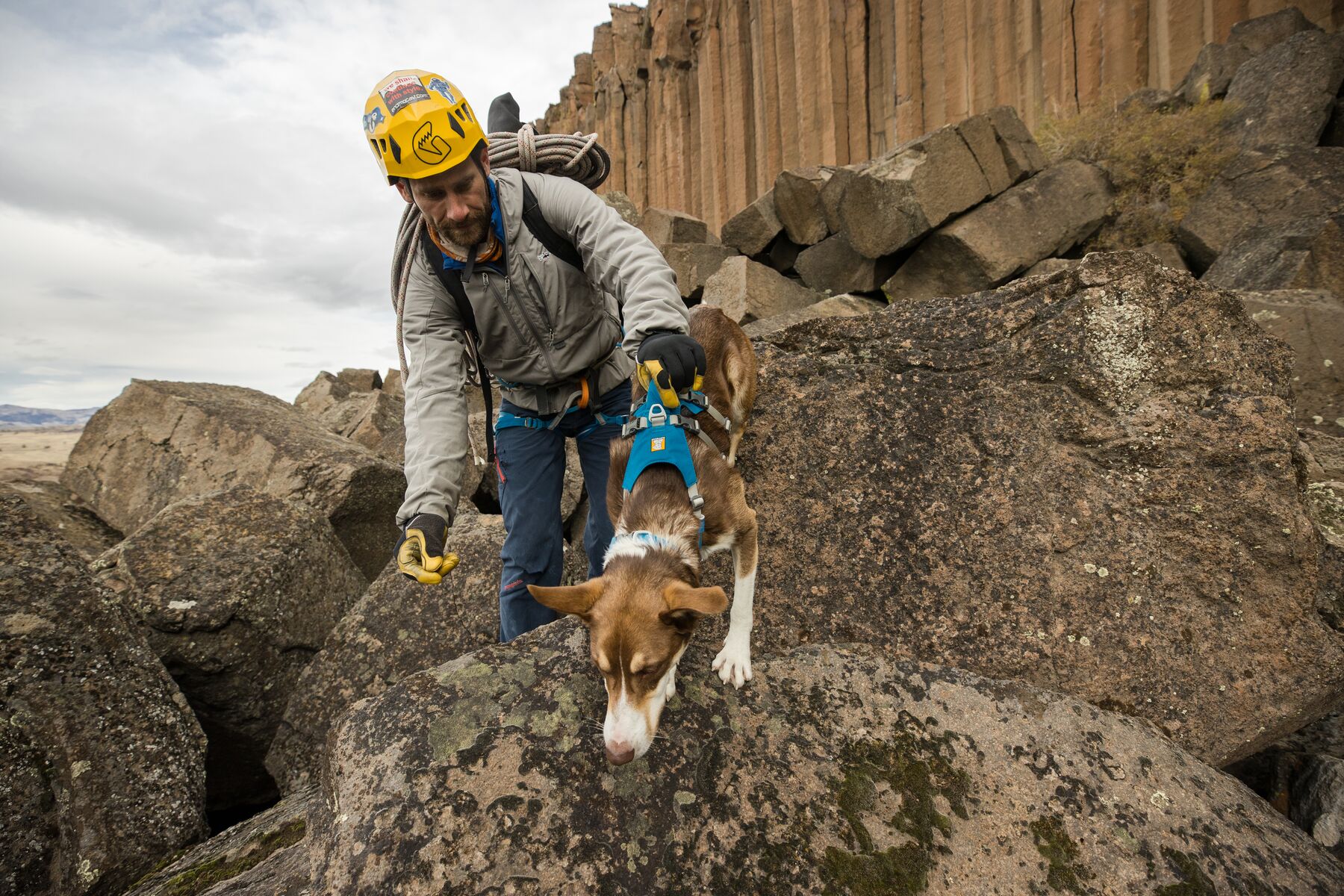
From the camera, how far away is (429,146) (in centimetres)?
302

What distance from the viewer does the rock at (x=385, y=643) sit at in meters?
3.97

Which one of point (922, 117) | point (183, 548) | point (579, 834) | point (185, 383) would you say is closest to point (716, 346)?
point (579, 834)

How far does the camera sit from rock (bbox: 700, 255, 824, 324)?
9.94 meters

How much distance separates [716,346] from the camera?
13.7 ft

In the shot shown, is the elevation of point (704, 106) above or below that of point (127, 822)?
above

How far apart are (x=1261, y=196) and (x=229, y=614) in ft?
35.2

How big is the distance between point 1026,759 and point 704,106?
2446 cm

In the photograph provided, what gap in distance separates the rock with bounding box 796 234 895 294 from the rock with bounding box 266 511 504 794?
296 inches

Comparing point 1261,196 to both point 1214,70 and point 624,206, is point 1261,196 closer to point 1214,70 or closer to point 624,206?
point 1214,70

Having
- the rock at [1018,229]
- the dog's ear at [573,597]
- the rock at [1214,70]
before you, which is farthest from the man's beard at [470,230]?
the rock at [1214,70]

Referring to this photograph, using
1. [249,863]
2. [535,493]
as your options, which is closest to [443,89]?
[535,493]

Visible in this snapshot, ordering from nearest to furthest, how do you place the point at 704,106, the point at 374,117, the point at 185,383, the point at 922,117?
the point at 374,117, the point at 185,383, the point at 922,117, the point at 704,106

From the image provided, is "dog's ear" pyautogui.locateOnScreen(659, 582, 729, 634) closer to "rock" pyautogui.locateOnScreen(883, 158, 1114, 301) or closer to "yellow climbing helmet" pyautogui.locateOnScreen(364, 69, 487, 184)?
"yellow climbing helmet" pyautogui.locateOnScreen(364, 69, 487, 184)

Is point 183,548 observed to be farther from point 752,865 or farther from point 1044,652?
point 1044,652
